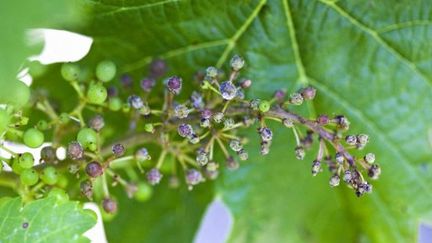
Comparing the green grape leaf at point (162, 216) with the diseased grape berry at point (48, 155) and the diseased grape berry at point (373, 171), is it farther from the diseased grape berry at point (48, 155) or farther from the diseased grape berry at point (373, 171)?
the diseased grape berry at point (373, 171)

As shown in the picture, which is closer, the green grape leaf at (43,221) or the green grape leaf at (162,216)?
the green grape leaf at (43,221)

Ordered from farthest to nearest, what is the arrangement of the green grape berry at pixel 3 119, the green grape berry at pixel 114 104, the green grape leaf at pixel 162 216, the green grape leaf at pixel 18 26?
the green grape leaf at pixel 162 216 → the green grape berry at pixel 114 104 → the green grape berry at pixel 3 119 → the green grape leaf at pixel 18 26

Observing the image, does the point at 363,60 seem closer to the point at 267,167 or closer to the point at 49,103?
the point at 267,167

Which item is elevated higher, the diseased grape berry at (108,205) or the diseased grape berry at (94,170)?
the diseased grape berry at (94,170)

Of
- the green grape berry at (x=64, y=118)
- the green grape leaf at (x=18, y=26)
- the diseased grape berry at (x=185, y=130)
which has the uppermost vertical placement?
the diseased grape berry at (x=185, y=130)

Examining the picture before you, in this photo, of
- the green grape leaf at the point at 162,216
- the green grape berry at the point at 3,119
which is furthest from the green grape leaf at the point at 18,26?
the green grape leaf at the point at 162,216

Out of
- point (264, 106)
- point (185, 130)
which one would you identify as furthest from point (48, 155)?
point (264, 106)

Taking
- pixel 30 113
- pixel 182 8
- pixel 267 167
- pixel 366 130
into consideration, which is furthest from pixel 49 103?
pixel 366 130

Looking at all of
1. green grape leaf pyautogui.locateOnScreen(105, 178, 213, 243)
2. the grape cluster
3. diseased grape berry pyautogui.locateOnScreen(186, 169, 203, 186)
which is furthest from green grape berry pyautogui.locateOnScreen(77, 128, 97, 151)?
green grape leaf pyautogui.locateOnScreen(105, 178, 213, 243)
